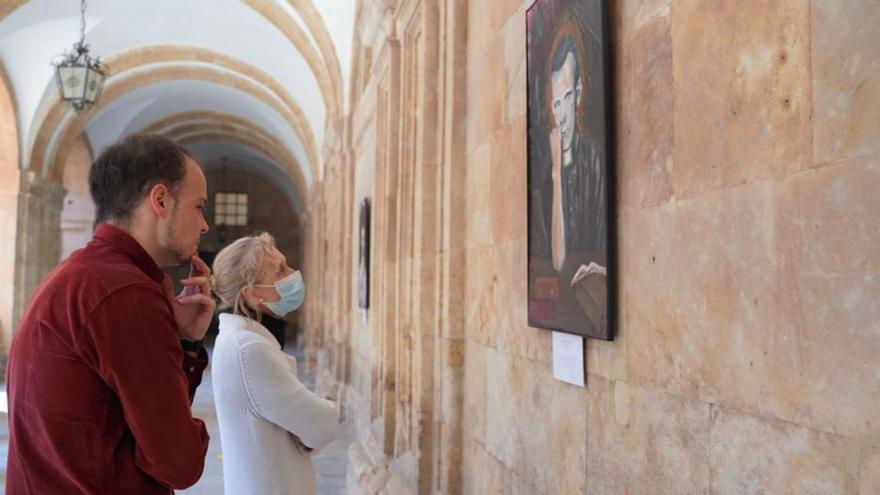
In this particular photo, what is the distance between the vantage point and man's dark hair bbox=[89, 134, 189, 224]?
1.70 m

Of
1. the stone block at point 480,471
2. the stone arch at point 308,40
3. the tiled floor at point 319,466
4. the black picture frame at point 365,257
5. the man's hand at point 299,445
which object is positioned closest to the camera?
the man's hand at point 299,445

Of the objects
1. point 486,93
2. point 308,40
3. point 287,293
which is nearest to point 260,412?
point 287,293

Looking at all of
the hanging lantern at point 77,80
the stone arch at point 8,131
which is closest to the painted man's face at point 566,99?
the hanging lantern at point 77,80

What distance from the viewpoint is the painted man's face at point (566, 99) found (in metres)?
2.54

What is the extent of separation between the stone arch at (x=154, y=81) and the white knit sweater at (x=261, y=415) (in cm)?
1367

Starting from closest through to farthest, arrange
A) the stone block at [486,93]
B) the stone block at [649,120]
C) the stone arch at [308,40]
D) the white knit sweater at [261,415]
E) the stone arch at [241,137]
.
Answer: the stone block at [649,120], the white knit sweater at [261,415], the stone block at [486,93], the stone arch at [308,40], the stone arch at [241,137]

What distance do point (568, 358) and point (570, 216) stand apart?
50 centimetres

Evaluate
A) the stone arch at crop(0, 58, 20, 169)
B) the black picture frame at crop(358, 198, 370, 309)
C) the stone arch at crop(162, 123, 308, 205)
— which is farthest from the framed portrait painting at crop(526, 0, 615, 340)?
the stone arch at crop(162, 123, 308, 205)

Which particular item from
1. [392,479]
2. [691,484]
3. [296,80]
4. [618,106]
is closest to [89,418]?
[691,484]

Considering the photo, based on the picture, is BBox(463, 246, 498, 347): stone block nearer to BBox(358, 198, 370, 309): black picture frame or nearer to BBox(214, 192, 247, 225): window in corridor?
BBox(358, 198, 370, 309): black picture frame

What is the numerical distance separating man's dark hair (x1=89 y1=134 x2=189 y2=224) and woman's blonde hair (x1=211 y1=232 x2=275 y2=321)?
96cm

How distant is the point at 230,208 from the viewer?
29484mm

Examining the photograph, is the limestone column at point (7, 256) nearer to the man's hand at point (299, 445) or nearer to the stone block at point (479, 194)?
the stone block at point (479, 194)

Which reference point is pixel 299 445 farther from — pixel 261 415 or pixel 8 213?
pixel 8 213
